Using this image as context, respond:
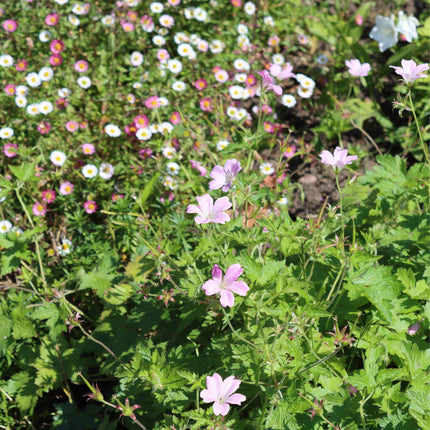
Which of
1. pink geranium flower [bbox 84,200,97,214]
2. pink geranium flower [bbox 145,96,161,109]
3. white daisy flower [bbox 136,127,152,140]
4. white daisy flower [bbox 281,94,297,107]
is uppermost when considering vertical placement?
pink geranium flower [bbox 145,96,161,109]

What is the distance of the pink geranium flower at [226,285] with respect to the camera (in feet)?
4.36

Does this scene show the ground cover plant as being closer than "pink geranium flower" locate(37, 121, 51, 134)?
Yes

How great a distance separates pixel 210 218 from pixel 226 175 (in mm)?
183

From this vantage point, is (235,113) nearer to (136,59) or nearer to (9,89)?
(136,59)

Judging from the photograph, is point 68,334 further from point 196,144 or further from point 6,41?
point 6,41

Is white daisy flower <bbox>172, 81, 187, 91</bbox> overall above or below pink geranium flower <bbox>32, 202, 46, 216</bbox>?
above

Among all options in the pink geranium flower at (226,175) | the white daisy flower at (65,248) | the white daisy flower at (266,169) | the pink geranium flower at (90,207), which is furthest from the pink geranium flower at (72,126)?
the pink geranium flower at (226,175)

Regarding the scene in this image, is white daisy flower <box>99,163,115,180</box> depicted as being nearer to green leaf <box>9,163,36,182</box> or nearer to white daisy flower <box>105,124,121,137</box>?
white daisy flower <box>105,124,121,137</box>

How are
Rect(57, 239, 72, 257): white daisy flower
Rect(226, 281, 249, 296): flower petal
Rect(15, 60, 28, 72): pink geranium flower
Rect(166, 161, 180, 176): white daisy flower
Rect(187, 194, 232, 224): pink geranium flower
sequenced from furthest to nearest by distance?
Rect(15, 60, 28, 72): pink geranium flower → Rect(166, 161, 180, 176): white daisy flower → Rect(57, 239, 72, 257): white daisy flower → Rect(187, 194, 232, 224): pink geranium flower → Rect(226, 281, 249, 296): flower petal

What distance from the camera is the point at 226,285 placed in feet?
4.50

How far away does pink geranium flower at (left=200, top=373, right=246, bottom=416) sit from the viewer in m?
1.33

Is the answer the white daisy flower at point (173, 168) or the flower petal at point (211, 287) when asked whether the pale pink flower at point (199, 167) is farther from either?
the flower petal at point (211, 287)

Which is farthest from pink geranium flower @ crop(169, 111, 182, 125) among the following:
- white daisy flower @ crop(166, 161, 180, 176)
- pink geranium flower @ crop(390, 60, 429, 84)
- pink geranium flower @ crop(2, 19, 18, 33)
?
pink geranium flower @ crop(390, 60, 429, 84)

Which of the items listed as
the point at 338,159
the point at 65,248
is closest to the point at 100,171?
the point at 65,248
